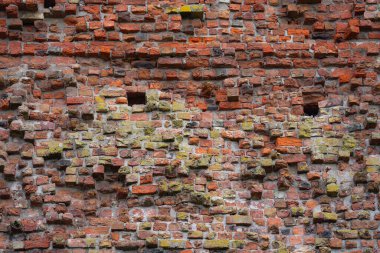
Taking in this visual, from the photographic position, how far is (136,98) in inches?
341

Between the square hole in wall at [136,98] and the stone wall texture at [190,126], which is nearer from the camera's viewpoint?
the stone wall texture at [190,126]

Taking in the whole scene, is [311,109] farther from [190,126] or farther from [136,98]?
[136,98]

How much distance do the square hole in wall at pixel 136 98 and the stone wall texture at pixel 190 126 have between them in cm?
1

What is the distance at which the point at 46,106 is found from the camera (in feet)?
28.0

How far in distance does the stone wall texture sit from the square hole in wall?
0.01 meters

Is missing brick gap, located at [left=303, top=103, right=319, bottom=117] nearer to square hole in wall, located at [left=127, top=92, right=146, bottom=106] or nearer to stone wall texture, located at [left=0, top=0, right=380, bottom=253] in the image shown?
stone wall texture, located at [left=0, top=0, right=380, bottom=253]

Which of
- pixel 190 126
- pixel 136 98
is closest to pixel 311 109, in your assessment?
pixel 190 126

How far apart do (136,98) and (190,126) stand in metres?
0.60

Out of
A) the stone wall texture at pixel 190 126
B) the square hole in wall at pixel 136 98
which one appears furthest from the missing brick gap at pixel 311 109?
the square hole in wall at pixel 136 98

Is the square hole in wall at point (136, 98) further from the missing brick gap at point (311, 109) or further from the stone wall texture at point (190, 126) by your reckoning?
the missing brick gap at point (311, 109)

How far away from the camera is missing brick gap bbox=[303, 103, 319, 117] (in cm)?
871

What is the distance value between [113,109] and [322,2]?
2.32 m

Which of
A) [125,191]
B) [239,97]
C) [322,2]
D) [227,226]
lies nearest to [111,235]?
[125,191]

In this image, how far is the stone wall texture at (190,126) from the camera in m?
8.00
